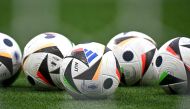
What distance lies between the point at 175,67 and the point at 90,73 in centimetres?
90

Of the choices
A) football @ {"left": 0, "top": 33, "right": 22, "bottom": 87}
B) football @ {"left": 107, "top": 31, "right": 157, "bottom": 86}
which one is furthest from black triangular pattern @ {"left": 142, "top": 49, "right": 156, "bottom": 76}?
football @ {"left": 0, "top": 33, "right": 22, "bottom": 87}

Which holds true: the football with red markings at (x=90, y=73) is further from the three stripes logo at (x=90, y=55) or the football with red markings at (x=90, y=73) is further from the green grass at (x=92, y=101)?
the green grass at (x=92, y=101)

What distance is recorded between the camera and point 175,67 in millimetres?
5344

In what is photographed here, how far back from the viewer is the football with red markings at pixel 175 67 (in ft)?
17.4

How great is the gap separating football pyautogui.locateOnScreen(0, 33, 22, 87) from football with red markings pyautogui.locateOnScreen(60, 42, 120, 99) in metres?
1.12

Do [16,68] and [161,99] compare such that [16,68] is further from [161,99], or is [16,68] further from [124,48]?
[161,99]

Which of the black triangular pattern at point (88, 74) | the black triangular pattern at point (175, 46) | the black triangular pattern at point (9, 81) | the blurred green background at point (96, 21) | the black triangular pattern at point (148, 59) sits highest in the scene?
the black triangular pattern at point (175, 46)

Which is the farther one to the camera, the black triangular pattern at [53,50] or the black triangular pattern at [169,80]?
the black triangular pattern at [53,50]

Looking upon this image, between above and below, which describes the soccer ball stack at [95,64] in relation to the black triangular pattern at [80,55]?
below

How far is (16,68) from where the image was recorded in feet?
20.2

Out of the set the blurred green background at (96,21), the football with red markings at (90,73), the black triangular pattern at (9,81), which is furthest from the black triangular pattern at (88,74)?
the blurred green background at (96,21)

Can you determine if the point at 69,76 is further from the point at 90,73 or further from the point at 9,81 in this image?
the point at 9,81

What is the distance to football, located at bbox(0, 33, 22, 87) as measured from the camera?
6.02 m

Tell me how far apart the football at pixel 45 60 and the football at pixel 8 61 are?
0.25 meters
